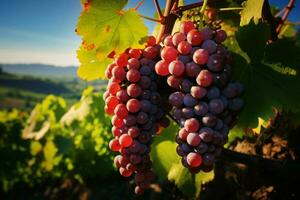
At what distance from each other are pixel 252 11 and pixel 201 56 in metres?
0.33

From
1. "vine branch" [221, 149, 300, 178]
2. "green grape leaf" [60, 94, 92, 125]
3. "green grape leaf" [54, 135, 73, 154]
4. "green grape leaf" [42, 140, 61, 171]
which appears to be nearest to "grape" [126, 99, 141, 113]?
"vine branch" [221, 149, 300, 178]

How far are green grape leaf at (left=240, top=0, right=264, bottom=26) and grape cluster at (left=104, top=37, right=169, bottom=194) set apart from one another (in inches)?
12.7

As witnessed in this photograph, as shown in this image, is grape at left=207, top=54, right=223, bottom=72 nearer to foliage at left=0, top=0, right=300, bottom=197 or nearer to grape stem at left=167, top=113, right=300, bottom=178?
foliage at left=0, top=0, right=300, bottom=197

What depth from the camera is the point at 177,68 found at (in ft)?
3.09

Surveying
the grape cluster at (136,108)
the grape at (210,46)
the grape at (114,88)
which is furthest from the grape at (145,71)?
Answer: the grape at (210,46)

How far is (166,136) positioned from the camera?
2127 millimetres

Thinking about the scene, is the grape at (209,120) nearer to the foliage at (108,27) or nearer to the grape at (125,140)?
the grape at (125,140)

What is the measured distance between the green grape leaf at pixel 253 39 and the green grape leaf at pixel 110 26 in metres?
0.33

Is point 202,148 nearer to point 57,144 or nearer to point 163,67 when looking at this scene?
point 163,67

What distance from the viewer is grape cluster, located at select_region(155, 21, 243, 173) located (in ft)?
3.00

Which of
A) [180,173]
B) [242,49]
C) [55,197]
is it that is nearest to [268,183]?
[180,173]

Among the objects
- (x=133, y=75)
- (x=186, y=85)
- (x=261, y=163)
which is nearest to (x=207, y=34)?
(x=186, y=85)

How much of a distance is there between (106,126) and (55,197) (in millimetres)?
2166

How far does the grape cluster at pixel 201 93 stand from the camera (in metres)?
0.91
